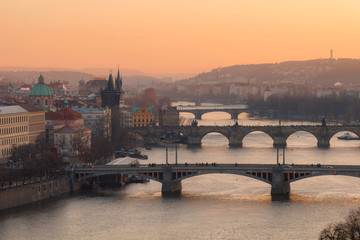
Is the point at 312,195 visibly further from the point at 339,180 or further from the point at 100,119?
the point at 100,119

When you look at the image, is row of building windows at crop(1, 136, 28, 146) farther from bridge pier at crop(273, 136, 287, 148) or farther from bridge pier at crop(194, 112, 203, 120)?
bridge pier at crop(194, 112, 203, 120)

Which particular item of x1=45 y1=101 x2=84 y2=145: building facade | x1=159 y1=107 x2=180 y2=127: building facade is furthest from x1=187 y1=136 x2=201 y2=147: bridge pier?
x1=45 y1=101 x2=84 y2=145: building facade

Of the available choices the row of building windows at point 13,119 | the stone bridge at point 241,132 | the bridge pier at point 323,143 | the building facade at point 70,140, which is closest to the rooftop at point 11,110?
the row of building windows at point 13,119

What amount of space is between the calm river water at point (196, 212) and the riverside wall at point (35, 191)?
485 mm

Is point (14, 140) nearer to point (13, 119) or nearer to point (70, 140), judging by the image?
point (13, 119)

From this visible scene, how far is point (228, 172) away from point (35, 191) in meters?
8.99

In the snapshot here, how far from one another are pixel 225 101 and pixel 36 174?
125 meters

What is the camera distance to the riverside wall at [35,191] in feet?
139

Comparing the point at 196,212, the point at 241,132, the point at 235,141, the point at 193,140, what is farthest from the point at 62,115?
the point at 196,212

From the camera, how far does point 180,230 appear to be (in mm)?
38781

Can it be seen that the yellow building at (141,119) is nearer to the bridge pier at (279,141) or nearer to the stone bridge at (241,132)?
the stone bridge at (241,132)

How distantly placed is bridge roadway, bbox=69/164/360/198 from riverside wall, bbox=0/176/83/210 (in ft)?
3.27

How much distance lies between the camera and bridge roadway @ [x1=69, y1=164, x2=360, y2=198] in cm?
4609

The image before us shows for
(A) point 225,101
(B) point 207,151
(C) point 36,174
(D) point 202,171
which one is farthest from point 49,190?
(A) point 225,101
